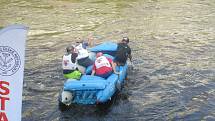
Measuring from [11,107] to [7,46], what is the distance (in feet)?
4.31

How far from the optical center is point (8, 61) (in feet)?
25.4

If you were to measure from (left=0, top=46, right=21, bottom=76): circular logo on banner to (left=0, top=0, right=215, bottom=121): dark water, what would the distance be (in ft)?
22.5

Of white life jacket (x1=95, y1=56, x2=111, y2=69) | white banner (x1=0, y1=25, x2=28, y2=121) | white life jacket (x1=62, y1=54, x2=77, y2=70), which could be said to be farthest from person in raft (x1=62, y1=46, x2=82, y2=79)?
white banner (x1=0, y1=25, x2=28, y2=121)

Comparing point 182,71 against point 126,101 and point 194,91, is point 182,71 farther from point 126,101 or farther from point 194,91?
point 126,101

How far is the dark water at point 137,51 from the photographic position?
15289 mm

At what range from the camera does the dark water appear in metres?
15.3

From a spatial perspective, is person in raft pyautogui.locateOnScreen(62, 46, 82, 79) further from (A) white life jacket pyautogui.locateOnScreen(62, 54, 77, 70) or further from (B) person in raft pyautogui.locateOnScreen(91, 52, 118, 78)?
(B) person in raft pyautogui.locateOnScreen(91, 52, 118, 78)

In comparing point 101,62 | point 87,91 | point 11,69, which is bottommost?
point 87,91

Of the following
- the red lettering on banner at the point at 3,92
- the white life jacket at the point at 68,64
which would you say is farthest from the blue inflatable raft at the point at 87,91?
the red lettering on banner at the point at 3,92

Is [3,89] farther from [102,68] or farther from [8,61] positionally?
[102,68]

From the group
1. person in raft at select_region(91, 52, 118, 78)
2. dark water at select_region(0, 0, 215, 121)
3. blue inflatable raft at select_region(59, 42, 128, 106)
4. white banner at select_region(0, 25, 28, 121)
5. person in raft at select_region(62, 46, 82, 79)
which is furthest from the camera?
person in raft at select_region(91, 52, 118, 78)

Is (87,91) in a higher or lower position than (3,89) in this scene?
lower

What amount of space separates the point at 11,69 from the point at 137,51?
628 inches

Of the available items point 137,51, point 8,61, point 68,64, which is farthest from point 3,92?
point 137,51
